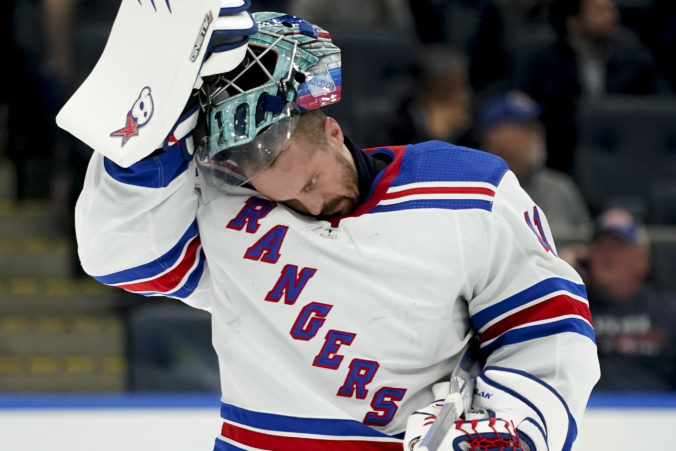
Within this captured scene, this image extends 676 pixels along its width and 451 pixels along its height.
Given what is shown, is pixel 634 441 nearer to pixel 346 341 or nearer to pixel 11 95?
pixel 346 341

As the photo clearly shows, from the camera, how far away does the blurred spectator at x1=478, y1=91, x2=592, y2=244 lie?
3525mm

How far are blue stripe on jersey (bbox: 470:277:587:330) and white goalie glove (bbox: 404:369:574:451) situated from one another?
9cm

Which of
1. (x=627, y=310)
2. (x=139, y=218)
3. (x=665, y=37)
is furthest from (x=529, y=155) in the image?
(x=139, y=218)

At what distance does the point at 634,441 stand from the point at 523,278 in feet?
3.47

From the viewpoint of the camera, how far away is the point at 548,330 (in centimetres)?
153

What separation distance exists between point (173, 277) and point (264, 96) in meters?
0.35

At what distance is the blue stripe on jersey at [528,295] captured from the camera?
1.54m

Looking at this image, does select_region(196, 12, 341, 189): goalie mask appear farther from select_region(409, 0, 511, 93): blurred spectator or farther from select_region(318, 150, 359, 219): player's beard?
select_region(409, 0, 511, 93): blurred spectator

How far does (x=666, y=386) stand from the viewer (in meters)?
3.20

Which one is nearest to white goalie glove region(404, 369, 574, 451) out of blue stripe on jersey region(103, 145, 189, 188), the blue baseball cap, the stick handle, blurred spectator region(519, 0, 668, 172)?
the stick handle

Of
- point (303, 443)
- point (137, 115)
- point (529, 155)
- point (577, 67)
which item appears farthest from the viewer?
point (577, 67)

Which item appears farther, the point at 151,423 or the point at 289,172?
the point at 151,423

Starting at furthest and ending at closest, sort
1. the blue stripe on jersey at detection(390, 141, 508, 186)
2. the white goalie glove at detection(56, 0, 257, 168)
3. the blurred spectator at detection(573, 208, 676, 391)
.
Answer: the blurred spectator at detection(573, 208, 676, 391), the blue stripe on jersey at detection(390, 141, 508, 186), the white goalie glove at detection(56, 0, 257, 168)

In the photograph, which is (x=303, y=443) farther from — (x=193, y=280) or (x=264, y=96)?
(x=264, y=96)
